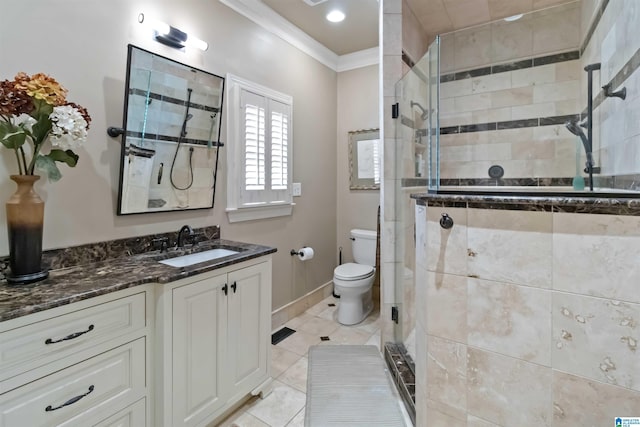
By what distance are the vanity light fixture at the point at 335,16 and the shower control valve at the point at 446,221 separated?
7.04 feet

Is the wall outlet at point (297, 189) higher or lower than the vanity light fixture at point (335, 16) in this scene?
lower

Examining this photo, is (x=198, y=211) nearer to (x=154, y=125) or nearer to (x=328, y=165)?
(x=154, y=125)

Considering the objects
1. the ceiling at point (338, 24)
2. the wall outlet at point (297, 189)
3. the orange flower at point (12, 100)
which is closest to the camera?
the orange flower at point (12, 100)

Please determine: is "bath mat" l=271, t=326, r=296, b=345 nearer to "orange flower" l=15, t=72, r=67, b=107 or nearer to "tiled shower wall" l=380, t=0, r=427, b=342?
"tiled shower wall" l=380, t=0, r=427, b=342

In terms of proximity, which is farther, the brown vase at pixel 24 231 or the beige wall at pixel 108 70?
the beige wall at pixel 108 70

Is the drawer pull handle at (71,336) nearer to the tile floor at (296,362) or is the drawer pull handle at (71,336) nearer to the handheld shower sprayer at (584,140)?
the tile floor at (296,362)

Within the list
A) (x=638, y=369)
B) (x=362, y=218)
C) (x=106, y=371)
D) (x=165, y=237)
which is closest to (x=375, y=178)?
(x=362, y=218)

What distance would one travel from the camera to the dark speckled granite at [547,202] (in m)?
0.90

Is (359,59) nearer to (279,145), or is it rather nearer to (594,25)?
(279,145)

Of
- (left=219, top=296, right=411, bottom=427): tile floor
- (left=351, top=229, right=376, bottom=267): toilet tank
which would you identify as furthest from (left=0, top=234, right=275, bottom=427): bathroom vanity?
(left=351, top=229, right=376, bottom=267): toilet tank

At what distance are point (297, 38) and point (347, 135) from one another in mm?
1101

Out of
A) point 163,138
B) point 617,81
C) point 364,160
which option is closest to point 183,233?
point 163,138

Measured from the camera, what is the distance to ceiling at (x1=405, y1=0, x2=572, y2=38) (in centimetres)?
229

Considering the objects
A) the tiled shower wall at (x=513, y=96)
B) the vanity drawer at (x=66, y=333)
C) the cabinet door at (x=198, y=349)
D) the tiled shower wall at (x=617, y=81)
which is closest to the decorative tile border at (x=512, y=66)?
the tiled shower wall at (x=513, y=96)
